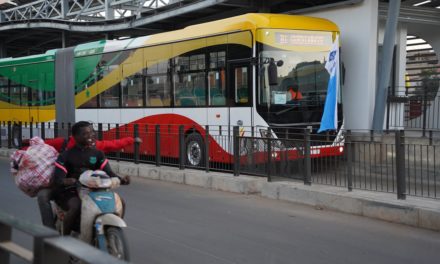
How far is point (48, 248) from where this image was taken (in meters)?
2.71

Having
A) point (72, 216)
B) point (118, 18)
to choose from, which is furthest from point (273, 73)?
point (118, 18)

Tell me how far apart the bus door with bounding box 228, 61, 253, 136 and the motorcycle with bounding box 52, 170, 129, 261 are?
700 centimetres

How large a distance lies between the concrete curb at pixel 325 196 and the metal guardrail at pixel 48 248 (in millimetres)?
5557

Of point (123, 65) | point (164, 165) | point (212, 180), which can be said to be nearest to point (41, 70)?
point (123, 65)

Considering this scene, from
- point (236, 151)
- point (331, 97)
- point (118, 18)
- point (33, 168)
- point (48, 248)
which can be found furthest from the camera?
point (118, 18)

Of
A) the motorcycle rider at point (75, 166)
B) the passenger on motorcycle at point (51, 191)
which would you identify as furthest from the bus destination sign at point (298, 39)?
the motorcycle rider at point (75, 166)

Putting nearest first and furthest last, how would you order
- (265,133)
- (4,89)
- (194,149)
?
(265,133)
(194,149)
(4,89)

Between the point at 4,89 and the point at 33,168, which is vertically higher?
the point at 4,89

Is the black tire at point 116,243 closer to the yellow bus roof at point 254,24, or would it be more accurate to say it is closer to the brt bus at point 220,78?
the brt bus at point 220,78

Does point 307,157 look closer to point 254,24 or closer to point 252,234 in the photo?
point 252,234

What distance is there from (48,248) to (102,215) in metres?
1.96

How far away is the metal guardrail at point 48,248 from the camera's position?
2.35 m

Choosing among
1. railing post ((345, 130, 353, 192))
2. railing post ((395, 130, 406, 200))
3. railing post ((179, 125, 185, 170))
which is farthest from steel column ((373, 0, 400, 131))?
railing post ((395, 130, 406, 200))

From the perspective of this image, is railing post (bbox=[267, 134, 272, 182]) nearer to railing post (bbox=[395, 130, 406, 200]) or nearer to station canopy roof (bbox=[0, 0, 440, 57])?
railing post (bbox=[395, 130, 406, 200])
